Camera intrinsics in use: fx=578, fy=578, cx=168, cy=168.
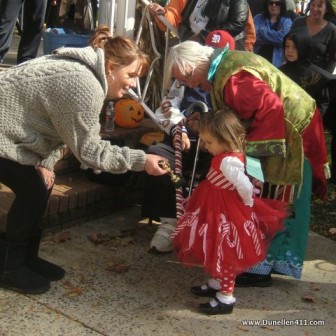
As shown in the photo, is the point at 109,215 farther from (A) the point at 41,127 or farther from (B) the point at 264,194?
(A) the point at 41,127

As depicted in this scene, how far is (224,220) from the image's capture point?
10.8 ft

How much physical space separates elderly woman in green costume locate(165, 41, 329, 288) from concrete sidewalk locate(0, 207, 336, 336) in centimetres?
21

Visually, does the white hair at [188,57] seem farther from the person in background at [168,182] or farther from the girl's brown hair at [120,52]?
the person in background at [168,182]

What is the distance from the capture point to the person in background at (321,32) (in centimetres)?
579

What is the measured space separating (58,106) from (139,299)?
1.31 m

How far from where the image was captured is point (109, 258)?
3.99 meters

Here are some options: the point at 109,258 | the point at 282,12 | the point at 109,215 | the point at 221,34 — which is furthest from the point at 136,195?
the point at 282,12

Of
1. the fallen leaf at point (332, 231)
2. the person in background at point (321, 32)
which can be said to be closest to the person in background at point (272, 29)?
the person in background at point (321, 32)

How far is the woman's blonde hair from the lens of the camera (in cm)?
323

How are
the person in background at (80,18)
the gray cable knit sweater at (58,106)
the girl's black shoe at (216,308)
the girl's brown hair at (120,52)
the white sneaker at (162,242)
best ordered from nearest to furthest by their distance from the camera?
1. the gray cable knit sweater at (58,106)
2. the girl's brown hair at (120,52)
3. the girl's black shoe at (216,308)
4. the white sneaker at (162,242)
5. the person in background at (80,18)

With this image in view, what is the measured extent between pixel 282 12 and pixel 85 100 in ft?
14.8

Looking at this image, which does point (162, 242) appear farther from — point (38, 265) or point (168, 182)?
point (38, 265)

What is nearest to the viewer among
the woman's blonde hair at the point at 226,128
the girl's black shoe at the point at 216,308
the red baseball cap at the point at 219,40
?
the woman's blonde hair at the point at 226,128

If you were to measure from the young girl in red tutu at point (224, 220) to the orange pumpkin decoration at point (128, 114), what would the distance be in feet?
6.26
